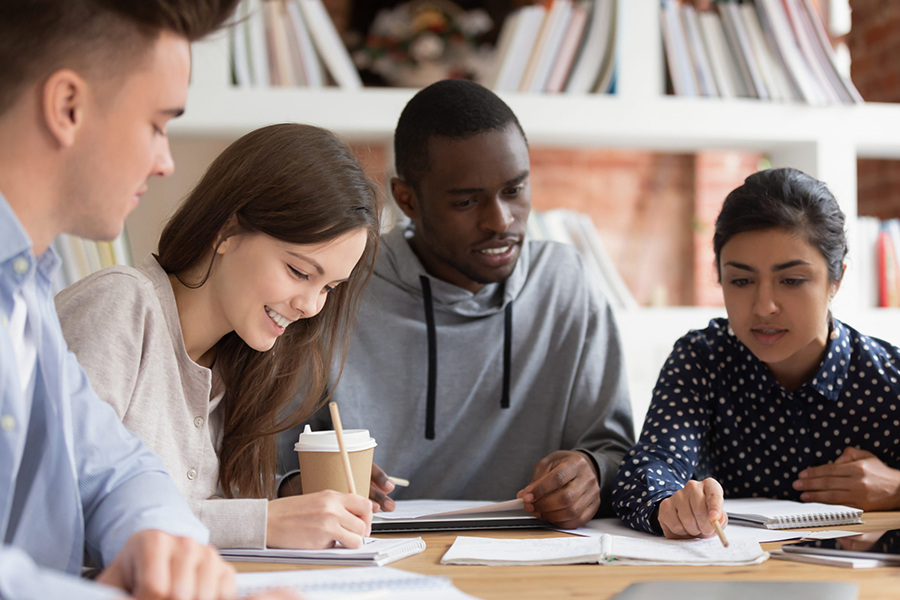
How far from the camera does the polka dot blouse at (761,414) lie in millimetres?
1397

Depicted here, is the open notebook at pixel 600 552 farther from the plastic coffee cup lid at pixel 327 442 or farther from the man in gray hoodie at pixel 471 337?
the man in gray hoodie at pixel 471 337

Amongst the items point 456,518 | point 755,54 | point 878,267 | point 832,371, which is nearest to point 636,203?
point 878,267

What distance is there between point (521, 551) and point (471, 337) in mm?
711

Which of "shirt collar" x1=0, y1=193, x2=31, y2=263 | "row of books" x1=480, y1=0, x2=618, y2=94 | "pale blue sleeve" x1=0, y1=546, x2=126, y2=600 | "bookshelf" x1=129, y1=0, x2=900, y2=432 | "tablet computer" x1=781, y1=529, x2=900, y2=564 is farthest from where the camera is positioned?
"row of books" x1=480, y1=0, x2=618, y2=94

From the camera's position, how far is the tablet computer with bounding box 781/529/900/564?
91cm

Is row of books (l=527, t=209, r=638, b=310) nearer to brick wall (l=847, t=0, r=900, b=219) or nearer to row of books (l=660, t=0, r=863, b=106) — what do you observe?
row of books (l=660, t=0, r=863, b=106)

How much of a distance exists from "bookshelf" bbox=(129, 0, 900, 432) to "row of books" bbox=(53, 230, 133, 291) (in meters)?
0.16

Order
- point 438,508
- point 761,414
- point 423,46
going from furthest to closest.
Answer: point 423,46
point 761,414
point 438,508

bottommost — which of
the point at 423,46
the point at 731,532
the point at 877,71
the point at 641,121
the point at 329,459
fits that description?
the point at 731,532

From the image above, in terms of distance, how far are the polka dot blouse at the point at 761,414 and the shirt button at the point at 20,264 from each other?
0.95 m

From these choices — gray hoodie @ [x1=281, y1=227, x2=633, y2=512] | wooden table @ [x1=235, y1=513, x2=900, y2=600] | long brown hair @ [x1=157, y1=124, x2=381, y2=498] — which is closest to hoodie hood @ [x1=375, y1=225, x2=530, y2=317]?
gray hoodie @ [x1=281, y1=227, x2=633, y2=512]

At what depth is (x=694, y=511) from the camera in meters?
1.05

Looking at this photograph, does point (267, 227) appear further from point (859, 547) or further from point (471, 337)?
point (859, 547)

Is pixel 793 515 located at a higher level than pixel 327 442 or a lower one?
lower
